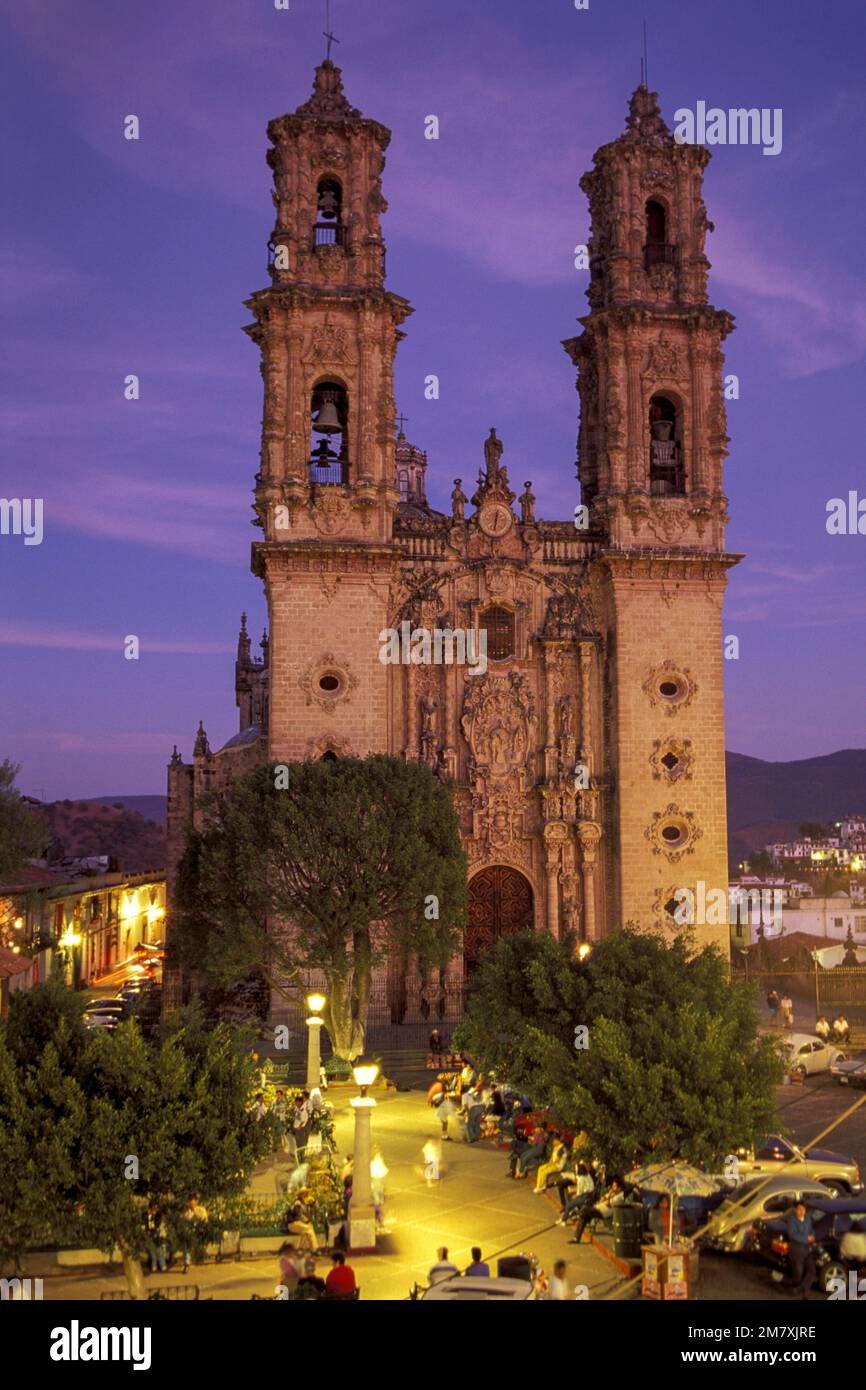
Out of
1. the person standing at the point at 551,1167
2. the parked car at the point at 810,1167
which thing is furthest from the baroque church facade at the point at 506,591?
the parked car at the point at 810,1167

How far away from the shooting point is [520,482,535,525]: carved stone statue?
42.2 meters

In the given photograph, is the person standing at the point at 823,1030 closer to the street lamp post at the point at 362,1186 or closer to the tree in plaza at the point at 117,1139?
the street lamp post at the point at 362,1186

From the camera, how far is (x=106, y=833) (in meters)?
128

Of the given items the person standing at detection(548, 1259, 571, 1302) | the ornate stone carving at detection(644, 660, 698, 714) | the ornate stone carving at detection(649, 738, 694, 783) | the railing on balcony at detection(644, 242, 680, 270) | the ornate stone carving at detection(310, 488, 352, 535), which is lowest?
the person standing at detection(548, 1259, 571, 1302)

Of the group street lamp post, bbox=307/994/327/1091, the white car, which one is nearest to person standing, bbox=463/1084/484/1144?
street lamp post, bbox=307/994/327/1091

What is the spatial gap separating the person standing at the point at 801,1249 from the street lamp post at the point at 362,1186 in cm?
646

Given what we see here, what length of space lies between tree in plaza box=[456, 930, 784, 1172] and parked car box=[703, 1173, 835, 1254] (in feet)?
4.42

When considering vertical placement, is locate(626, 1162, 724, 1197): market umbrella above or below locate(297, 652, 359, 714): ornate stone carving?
below

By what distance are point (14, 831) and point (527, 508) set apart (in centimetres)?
2180

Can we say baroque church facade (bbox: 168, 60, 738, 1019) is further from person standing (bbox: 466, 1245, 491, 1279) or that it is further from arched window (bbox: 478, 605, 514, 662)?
person standing (bbox: 466, 1245, 491, 1279)

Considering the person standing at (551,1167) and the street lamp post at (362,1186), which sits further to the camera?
the person standing at (551,1167)

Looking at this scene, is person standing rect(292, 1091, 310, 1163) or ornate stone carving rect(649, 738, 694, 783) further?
ornate stone carving rect(649, 738, 694, 783)

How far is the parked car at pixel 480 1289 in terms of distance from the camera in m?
14.7
